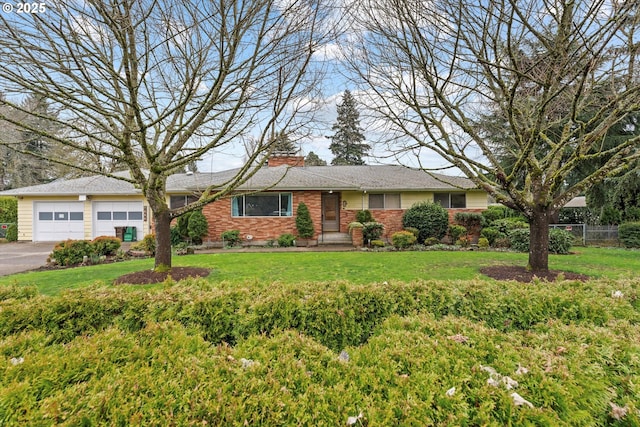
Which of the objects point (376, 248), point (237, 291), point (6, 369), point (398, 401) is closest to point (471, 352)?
point (398, 401)

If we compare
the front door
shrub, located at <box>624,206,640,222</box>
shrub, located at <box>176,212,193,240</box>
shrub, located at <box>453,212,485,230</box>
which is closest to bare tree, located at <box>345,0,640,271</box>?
shrub, located at <box>453,212,485,230</box>

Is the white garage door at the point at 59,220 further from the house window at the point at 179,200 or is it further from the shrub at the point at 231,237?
the shrub at the point at 231,237

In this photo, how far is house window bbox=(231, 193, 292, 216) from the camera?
14705 millimetres

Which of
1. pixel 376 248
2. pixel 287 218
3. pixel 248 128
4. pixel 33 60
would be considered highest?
pixel 33 60

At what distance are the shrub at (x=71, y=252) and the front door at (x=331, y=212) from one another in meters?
10.3

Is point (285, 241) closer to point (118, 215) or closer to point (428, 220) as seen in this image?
point (428, 220)

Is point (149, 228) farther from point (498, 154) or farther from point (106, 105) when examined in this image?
point (498, 154)

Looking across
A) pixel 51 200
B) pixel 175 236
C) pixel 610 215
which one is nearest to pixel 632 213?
pixel 610 215

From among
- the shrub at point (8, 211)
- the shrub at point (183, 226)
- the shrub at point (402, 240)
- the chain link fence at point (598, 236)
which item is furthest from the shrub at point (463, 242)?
the shrub at point (8, 211)

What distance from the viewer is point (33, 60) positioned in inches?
198

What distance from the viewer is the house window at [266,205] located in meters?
14.7

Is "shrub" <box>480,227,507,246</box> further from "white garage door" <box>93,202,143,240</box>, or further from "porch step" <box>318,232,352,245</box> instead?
"white garage door" <box>93,202,143,240</box>

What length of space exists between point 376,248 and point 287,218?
4.49m

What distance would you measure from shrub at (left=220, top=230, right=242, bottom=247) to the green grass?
3466 mm
